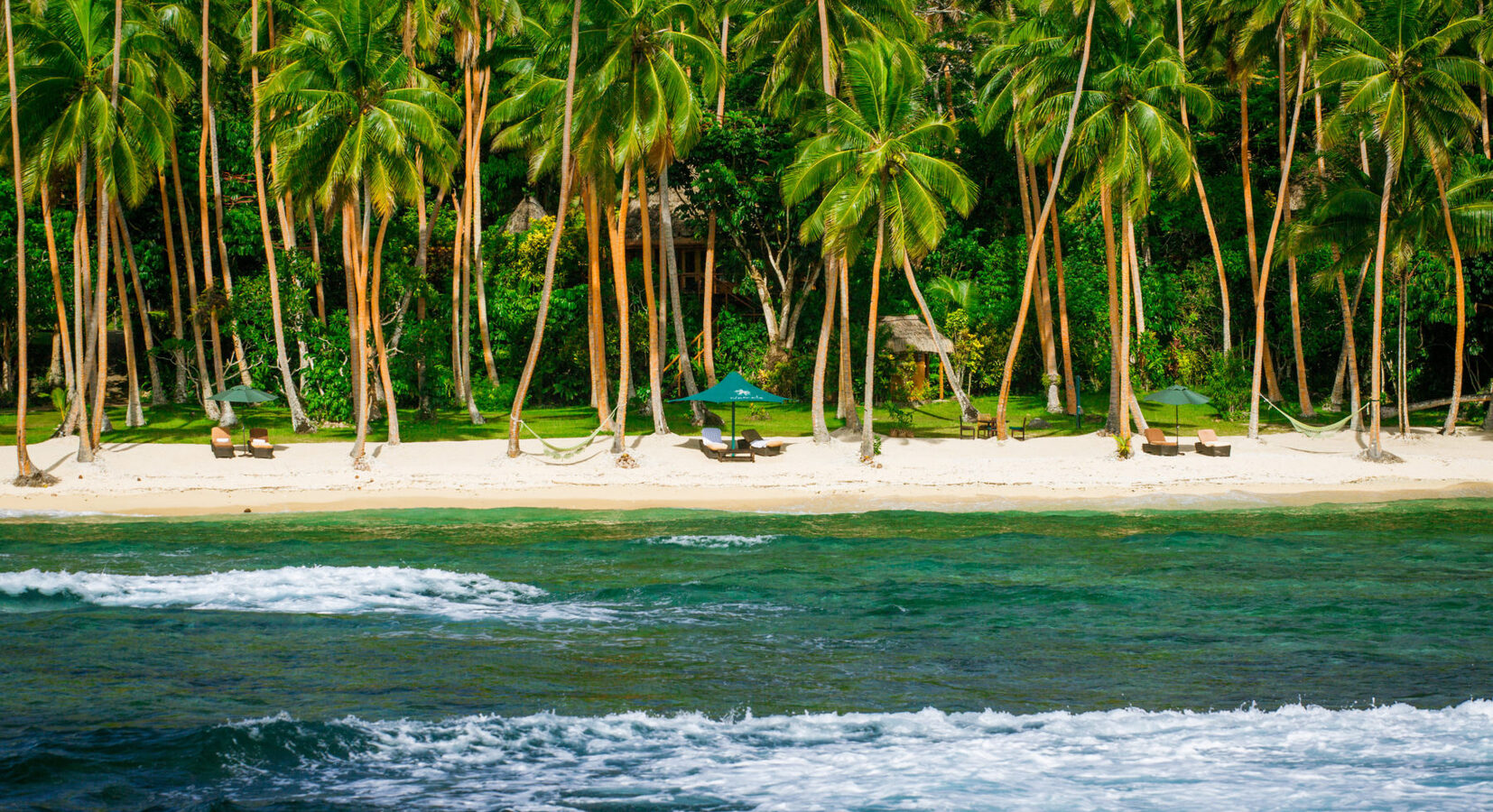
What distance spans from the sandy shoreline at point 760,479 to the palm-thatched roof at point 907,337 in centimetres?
900

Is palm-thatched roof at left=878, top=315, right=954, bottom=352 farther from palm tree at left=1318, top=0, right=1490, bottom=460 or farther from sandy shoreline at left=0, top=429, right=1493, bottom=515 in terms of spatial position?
palm tree at left=1318, top=0, right=1490, bottom=460

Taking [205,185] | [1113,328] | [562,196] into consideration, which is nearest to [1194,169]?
[1113,328]

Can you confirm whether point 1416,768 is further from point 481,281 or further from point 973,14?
point 973,14

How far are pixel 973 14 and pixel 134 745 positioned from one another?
37843mm

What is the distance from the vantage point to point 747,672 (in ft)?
35.4

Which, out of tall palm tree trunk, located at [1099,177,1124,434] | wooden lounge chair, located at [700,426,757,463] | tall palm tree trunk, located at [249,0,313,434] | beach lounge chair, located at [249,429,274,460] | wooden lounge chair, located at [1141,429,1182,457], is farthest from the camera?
tall palm tree trunk, located at [249,0,313,434]

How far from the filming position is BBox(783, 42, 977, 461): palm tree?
23188mm

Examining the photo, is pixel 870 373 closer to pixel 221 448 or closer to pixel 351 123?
pixel 351 123

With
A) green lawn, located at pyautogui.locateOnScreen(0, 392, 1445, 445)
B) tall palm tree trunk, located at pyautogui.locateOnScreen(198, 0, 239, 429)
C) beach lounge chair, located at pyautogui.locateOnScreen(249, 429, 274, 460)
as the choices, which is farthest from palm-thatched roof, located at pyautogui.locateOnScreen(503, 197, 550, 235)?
beach lounge chair, located at pyautogui.locateOnScreen(249, 429, 274, 460)

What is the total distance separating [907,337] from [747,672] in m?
24.6

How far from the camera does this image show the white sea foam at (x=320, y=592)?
13273 millimetres

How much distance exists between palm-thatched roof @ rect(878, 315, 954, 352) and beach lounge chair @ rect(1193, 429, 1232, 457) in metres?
10.3

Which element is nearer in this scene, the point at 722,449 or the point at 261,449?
the point at 261,449

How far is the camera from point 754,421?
31.0 m
